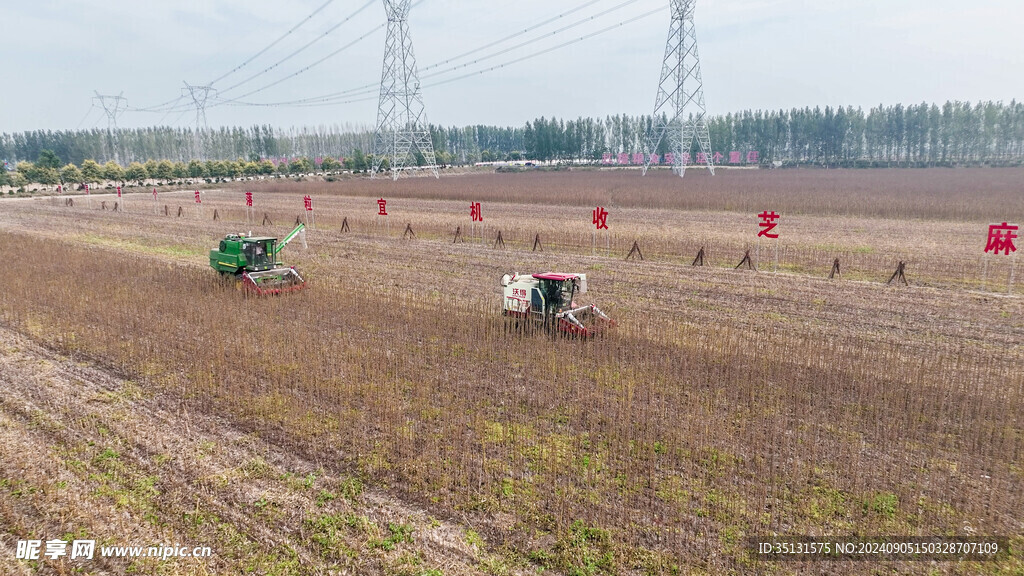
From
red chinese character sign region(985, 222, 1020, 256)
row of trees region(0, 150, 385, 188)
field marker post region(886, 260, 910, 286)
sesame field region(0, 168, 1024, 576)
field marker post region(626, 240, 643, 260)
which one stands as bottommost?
sesame field region(0, 168, 1024, 576)

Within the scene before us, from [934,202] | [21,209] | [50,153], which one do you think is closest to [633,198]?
[934,202]

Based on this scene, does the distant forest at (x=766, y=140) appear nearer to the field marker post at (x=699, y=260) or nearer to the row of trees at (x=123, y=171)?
the row of trees at (x=123, y=171)

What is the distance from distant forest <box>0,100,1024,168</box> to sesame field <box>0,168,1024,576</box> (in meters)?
117

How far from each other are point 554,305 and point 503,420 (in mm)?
4772

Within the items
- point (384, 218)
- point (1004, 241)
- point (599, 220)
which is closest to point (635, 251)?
point (599, 220)

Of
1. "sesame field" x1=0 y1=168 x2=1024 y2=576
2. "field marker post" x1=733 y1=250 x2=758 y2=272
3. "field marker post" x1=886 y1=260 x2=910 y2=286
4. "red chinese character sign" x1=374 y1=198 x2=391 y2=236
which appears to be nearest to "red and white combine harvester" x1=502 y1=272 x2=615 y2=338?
"sesame field" x1=0 y1=168 x2=1024 y2=576

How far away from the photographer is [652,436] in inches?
383

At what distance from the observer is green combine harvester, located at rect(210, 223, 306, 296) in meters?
19.4

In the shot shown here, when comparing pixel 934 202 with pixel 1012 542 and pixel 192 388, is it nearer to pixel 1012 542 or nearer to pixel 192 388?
pixel 1012 542

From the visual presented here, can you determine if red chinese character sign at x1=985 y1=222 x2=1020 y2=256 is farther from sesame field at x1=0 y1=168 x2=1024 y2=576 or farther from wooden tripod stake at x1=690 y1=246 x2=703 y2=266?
wooden tripod stake at x1=690 y1=246 x2=703 y2=266

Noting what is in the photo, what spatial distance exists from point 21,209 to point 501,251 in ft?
167

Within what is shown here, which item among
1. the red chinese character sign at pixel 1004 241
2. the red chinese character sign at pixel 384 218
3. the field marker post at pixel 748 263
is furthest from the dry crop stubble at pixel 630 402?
the red chinese character sign at pixel 384 218

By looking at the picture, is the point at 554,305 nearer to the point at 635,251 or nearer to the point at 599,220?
the point at 599,220

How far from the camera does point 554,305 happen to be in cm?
1458
